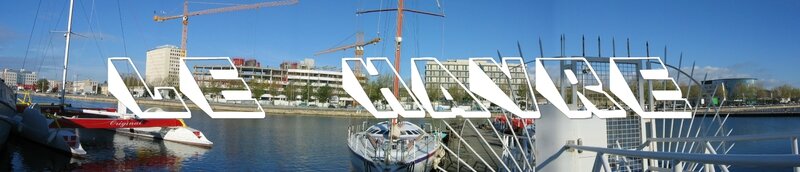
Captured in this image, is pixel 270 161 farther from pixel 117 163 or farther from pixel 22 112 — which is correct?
pixel 22 112

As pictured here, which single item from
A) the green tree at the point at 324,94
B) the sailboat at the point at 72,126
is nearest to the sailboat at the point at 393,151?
the sailboat at the point at 72,126

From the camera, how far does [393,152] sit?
18781mm

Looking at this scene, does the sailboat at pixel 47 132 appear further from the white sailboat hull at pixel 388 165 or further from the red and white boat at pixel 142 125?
the white sailboat hull at pixel 388 165

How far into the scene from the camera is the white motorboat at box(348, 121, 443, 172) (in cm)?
1822

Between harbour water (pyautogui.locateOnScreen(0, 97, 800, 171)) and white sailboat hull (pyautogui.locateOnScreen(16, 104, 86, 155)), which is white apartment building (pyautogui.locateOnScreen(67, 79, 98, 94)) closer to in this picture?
harbour water (pyautogui.locateOnScreen(0, 97, 800, 171))

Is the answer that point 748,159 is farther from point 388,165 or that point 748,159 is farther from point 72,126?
point 72,126

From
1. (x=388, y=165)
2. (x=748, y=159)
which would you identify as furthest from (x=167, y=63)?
(x=748, y=159)

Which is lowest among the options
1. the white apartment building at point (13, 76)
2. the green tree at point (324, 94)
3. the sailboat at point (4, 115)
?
the sailboat at point (4, 115)

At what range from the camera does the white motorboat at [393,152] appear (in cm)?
1822

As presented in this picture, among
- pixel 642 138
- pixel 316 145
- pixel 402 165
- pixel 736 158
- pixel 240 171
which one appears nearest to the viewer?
pixel 736 158

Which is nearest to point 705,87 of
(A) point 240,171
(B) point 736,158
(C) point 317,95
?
(B) point 736,158

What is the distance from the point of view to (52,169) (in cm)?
2009

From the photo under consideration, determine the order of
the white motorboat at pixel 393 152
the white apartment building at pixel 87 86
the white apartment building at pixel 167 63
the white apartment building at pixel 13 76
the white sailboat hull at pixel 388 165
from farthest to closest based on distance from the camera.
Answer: the white apartment building at pixel 87 86 < the white apartment building at pixel 13 76 < the white apartment building at pixel 167 63 < the white motorboat at pixel 393 152 < the white sailboat hull at pixel 388 165

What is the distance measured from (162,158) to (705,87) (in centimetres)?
2278
